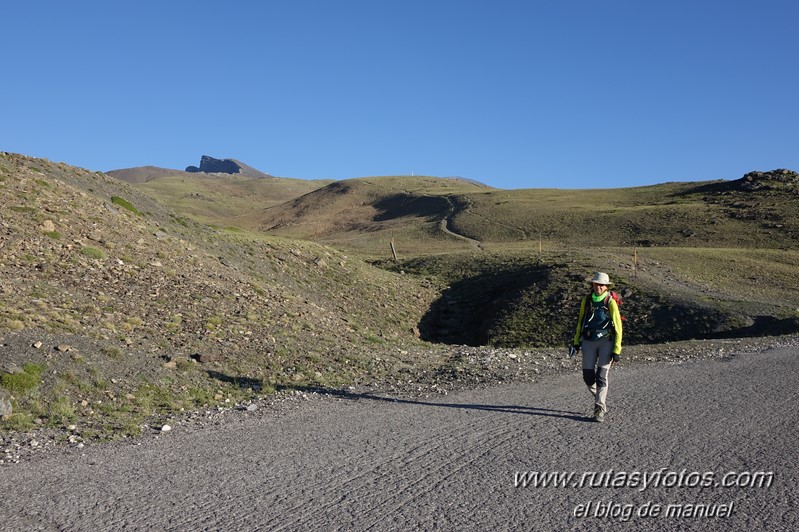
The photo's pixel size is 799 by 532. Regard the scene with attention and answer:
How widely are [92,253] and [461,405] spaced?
1348 centimetres

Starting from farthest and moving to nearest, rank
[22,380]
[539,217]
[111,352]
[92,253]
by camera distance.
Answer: [539,217] → [92,253] → [111,352] → [22,380]

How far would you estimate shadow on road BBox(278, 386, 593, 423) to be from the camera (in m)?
10.9

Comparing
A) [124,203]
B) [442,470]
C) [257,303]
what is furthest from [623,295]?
[442,470]

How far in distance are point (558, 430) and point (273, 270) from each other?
21151 mm

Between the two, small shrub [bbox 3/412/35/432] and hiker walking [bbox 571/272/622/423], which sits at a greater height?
hiker walking [bbox 571/272/622/423]

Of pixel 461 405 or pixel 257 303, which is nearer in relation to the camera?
pixel 461 405

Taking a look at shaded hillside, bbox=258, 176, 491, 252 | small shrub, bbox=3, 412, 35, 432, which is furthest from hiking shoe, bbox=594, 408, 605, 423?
shaded hillside, bbox=258, 176, 491, 252

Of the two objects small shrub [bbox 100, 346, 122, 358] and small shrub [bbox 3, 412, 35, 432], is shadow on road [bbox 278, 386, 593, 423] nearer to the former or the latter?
small shrub [bbox 100, 346, 122, 358]

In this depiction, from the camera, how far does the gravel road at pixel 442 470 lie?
6656mm

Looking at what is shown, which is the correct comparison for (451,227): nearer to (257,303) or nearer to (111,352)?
(257,303)

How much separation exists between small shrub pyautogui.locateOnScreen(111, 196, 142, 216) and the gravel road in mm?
20226

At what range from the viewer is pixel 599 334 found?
10875mm

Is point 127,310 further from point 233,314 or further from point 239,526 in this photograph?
point 239,526

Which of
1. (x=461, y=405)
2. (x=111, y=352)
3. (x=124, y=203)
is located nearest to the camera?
(x=461, y=405)
